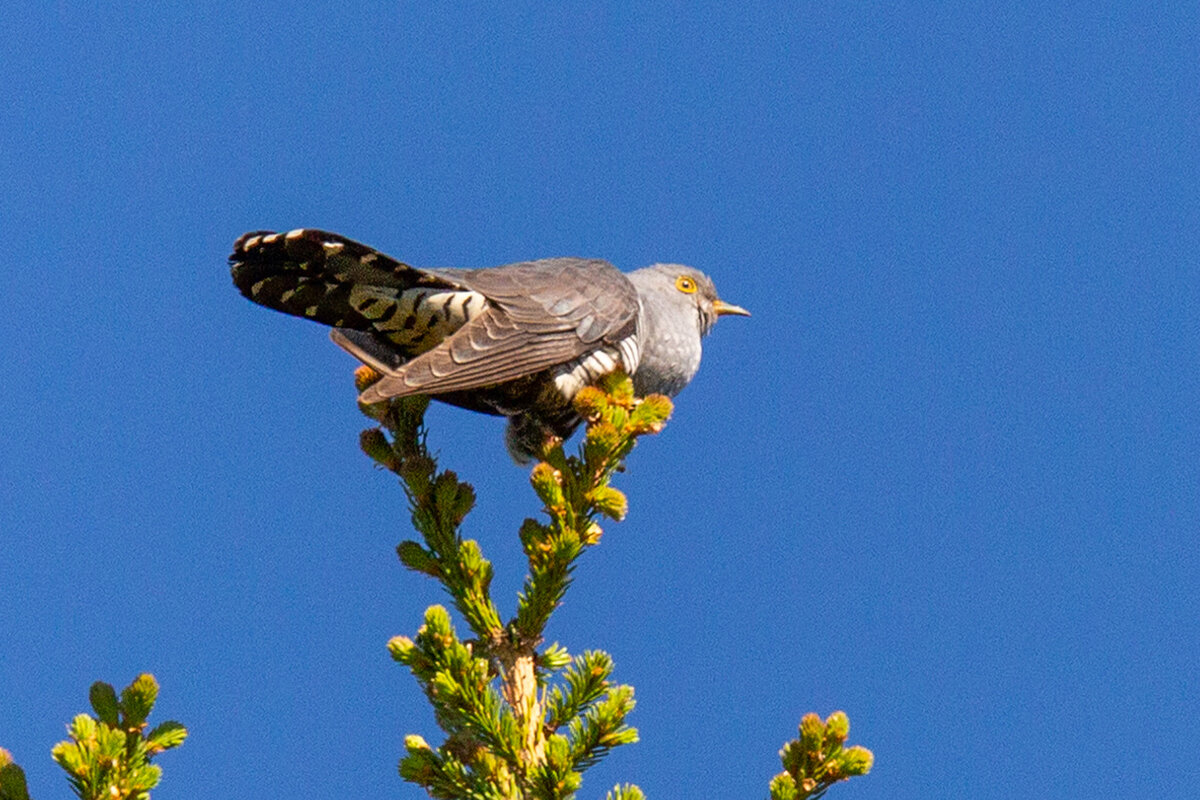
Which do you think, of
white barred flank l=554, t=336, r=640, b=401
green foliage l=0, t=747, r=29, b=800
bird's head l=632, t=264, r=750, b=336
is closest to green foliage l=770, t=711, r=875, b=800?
green foliage l=0, t=747, r=29, b=800

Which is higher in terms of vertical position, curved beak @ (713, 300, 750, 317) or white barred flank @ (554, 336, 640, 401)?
curved beak @ (713, 300, 750, 317)

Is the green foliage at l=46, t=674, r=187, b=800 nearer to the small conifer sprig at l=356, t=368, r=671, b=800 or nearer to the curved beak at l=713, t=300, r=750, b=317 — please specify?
the small conifer sprig at l=356, t=368, r=671, b=800

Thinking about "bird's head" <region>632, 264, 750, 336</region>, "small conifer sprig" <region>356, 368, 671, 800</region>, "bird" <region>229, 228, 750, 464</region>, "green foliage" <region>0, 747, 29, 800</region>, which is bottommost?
"green foliage" <region>0, 747, 29, 800</region>

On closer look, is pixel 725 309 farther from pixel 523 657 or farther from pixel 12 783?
pixel 12 783

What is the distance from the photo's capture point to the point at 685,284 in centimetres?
576

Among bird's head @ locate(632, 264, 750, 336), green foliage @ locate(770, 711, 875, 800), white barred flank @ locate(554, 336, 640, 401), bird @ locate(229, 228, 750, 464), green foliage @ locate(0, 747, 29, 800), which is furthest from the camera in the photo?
bird's head @ locate(632, 264, 750, 336)

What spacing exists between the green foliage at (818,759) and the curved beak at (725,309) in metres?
3.37

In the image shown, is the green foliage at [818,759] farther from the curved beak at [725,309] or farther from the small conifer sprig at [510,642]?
the curved beak at [725,309]

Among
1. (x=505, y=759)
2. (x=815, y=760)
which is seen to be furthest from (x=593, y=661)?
(x=815, y=760)

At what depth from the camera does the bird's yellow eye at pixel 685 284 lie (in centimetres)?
573

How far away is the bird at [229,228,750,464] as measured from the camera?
4.04m

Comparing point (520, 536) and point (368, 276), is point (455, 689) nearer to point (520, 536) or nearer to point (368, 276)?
point (520, 536)

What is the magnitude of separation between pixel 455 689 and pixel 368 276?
1.71 meters

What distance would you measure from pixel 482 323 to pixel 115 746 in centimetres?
217
